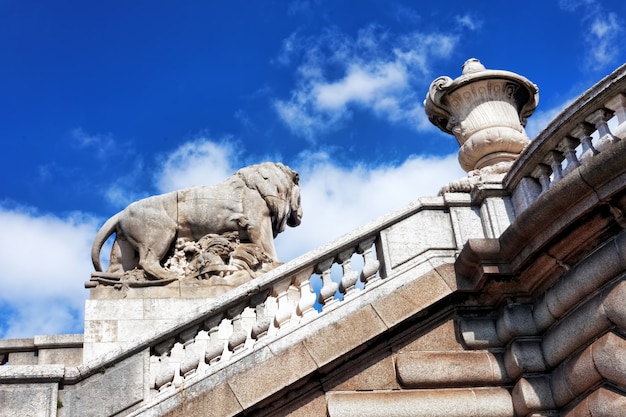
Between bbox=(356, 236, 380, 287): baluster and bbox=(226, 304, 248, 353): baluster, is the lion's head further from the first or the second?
bbox=(226, 304, 248, 353): baluster

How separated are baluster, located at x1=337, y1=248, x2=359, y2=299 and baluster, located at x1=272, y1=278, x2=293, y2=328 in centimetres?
51

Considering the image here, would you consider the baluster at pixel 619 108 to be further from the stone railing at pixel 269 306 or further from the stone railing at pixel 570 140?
the stone railing at pixel 269 306

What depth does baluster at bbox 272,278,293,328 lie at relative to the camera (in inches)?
347

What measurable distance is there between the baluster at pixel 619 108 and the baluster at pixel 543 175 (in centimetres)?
95

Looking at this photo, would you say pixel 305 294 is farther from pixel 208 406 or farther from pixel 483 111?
pixel 483 111

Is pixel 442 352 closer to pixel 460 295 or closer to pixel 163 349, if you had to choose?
pixel 460 295

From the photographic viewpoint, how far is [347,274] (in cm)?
916

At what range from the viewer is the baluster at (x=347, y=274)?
9070 millimetres

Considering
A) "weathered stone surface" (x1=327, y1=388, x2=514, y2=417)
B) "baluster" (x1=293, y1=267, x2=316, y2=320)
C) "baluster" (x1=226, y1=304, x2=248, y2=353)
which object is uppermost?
"baluster" (x1=293, y1=267, x2=316, y2=320)

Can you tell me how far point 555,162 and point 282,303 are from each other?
2.84 meters

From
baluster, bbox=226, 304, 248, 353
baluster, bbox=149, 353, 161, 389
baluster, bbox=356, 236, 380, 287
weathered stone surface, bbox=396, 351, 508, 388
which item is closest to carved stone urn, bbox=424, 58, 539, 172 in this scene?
baluster, bbox=356, 236, 380, 287

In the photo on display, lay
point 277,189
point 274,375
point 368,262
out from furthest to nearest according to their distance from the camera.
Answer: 1. point 277,189
2. point 368,262
3. point 274,375

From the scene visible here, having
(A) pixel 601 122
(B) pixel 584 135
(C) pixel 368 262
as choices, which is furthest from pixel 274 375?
(A) pixel 601 122

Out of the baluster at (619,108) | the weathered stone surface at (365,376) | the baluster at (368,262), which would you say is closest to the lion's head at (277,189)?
the baluster at (368,262)
